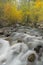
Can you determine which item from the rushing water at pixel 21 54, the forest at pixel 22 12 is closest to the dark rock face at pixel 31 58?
the rushing water at pixel 21 54

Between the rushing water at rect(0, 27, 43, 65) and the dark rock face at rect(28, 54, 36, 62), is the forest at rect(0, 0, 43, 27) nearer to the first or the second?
the rushing water at rect(0, 27, 43, 65)

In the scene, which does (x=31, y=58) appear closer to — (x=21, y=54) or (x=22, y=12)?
(x=21, y=54)

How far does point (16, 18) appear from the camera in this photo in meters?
9.77

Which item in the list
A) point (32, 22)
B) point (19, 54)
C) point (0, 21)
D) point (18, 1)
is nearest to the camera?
point (19, 54)

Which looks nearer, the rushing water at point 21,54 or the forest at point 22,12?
the rushing water at point 21,54

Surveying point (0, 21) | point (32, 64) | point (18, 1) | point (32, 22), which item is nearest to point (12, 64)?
point (32, 64)

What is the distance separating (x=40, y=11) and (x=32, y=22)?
84 centimetres

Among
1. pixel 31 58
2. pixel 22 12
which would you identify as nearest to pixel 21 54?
pixel 31 58

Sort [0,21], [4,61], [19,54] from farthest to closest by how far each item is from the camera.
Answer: [0,21]
[19,54]
[4,61]

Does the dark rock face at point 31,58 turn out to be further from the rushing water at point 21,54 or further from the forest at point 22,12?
the forest at point 22,12

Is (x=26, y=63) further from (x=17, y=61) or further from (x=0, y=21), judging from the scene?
(x=0, y=21)

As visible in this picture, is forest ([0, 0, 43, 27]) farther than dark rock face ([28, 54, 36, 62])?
Yes

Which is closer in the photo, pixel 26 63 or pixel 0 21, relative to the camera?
pixel 26 63

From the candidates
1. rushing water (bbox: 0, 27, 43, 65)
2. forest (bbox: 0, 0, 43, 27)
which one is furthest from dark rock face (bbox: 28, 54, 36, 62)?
forest (bbox: 0, 0, 43, 27)
